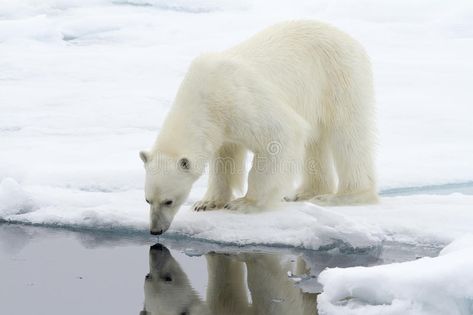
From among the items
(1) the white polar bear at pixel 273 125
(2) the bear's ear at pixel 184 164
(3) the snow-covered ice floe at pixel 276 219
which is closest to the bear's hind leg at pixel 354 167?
(1) the white polar bear at pixel 273 125

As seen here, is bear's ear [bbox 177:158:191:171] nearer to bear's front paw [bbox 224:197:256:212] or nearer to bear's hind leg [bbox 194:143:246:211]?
bear's front paw [bbox 224:197:256:212]

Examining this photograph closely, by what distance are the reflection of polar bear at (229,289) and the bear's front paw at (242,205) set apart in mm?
655

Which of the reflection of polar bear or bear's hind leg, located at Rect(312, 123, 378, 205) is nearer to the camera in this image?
the reflection of polar bear

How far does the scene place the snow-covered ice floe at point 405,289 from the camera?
11.1 ft

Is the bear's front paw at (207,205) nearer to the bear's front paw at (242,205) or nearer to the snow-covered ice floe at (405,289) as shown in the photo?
the bear's front paw at (242,205)

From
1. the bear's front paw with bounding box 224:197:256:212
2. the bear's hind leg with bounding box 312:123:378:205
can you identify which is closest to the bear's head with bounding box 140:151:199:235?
the bear's front paw with bounding box 224:197:256:212

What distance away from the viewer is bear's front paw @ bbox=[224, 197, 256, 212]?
5289mm

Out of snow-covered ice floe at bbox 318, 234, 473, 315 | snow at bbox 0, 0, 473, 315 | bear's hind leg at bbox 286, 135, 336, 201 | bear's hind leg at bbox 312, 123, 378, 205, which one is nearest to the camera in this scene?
snow-covered ice floe at bbox 318, 234, 473, 315

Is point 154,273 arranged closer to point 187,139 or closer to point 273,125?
point 187,139

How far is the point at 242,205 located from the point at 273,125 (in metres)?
0.52

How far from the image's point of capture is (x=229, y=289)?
4.07 metres

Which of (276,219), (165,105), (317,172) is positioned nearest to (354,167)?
(317,172)

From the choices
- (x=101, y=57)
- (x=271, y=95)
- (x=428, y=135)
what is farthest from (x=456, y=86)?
(x=271, y=95)

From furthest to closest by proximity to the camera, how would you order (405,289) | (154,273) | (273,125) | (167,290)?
(273,125) → (154,273) → (167,290) → (405,289)
